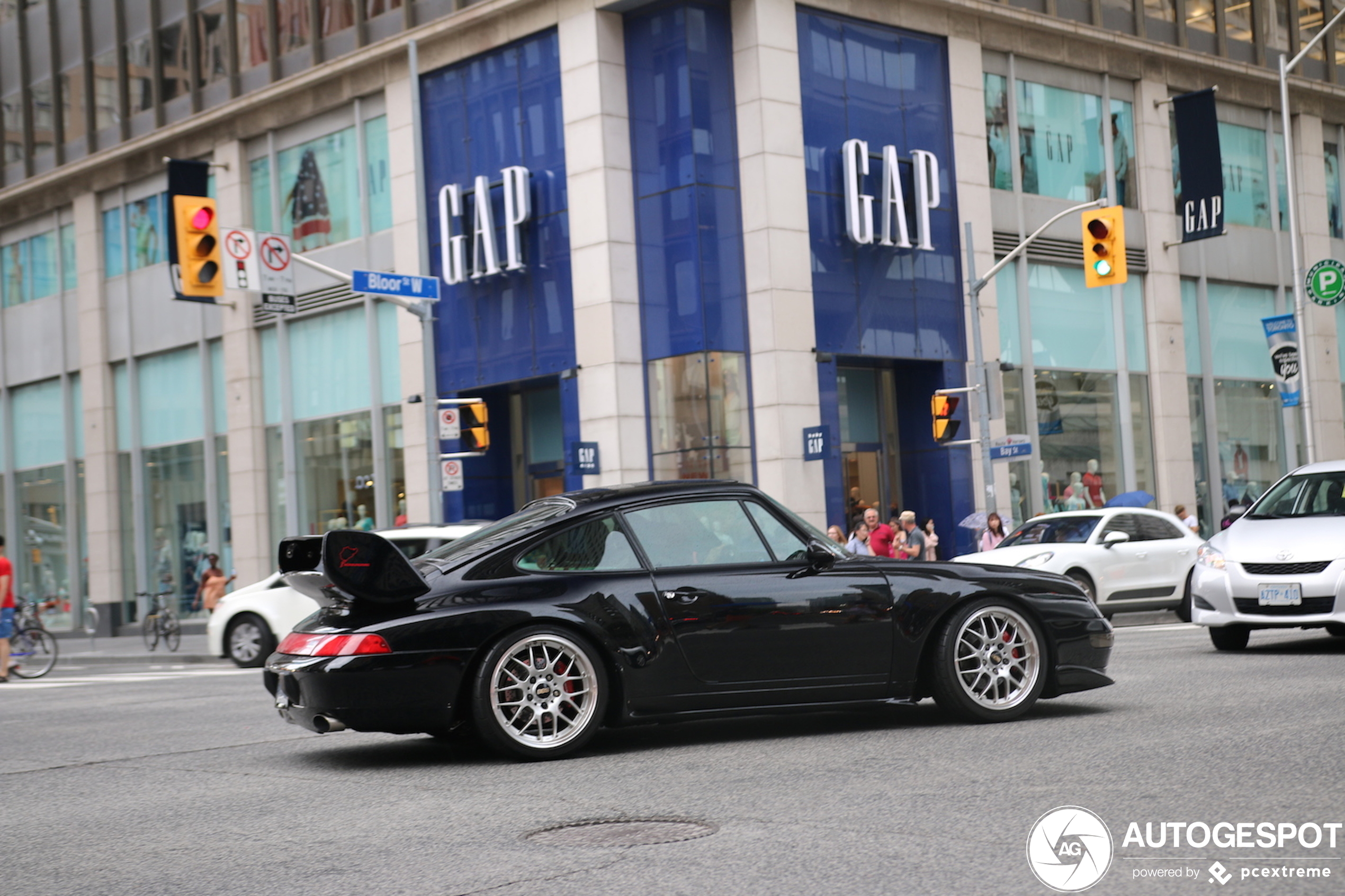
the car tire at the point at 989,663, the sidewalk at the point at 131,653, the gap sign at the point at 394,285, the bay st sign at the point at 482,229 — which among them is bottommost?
the sidewalk at the point at 131,653

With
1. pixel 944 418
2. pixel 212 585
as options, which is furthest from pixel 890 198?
pixel 212 585

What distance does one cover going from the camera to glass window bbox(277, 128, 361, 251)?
31484mm

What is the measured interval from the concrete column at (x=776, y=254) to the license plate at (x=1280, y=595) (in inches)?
556

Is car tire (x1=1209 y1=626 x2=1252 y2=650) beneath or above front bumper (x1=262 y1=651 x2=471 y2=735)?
beneath

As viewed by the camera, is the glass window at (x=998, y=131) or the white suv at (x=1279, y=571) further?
the glass window at (x=998, y=131)

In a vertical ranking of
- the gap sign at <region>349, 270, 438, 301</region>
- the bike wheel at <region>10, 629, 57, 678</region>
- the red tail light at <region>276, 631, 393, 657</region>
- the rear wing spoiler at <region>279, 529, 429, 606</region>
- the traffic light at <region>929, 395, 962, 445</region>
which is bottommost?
the bike wheel at <region>10, 629, 57, 678</region>

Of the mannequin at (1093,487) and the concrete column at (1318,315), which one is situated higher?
the concrete column at (1318,315)

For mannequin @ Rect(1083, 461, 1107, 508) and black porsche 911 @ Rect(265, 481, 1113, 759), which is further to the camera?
mannequin @ Rect(1083, 461, 1107, 508)

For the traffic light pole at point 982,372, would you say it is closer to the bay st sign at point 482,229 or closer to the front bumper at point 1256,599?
the bay st sign at point 482,229

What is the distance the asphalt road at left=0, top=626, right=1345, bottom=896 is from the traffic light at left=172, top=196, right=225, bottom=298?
9.13 meters

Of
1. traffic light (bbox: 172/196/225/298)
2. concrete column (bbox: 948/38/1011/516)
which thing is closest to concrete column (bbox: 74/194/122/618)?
traffic light (bbox: 172/196/225/298)

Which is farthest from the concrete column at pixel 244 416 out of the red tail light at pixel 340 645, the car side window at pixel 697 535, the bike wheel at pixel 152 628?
the car side window at pixel 697 535

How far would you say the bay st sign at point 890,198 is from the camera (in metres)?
27.1

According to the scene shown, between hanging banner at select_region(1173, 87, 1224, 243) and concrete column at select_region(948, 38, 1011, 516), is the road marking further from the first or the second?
hanging banner at select_region(1173, 87, 1224, 243)
